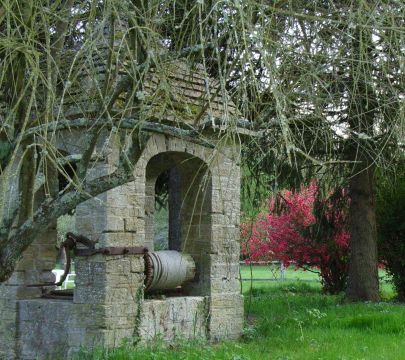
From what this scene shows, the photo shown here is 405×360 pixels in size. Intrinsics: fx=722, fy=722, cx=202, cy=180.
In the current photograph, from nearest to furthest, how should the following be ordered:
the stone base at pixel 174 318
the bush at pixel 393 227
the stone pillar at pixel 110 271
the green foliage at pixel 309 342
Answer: the green foliage at pixel 309 342
the stone pillar at pixel 110 271
the stone base at pixel 174 318
the bush at pixel 393 227

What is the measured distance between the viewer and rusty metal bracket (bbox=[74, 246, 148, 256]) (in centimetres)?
786

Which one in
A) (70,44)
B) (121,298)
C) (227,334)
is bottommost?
(227,334)

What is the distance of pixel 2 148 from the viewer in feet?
18.1

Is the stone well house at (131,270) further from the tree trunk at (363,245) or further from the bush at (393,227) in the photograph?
the bush at (393,227)

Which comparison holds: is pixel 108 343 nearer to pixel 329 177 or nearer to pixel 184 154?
pixel 184 154

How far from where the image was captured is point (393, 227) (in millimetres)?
15031

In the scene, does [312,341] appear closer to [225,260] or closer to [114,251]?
[225,260]

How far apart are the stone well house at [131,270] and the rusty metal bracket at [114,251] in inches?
2.1

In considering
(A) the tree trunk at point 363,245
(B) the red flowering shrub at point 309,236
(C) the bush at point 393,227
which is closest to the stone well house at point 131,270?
(A) the tree trunk at point 363,245

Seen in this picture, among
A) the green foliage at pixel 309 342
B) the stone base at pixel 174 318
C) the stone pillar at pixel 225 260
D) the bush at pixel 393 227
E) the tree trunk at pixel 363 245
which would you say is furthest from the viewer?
the bush at pixel 393 227

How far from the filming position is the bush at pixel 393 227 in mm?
14938

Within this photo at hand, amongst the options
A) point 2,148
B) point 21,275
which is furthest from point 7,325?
point 2,148

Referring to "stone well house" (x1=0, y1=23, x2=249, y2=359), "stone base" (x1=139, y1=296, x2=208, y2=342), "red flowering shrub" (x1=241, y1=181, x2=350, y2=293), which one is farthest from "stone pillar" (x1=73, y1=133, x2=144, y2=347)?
"red flowering shrub" (x1=241, y1=181, x2=350, y2=293)

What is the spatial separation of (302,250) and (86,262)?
9570mm
